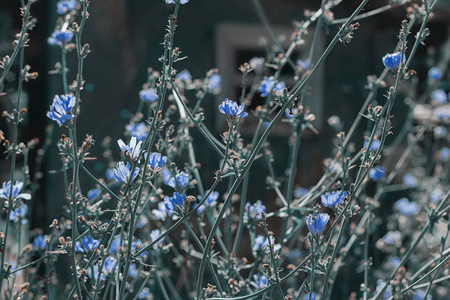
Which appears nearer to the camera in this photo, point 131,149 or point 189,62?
point 131,149

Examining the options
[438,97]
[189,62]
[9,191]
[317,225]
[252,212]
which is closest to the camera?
[317,225]

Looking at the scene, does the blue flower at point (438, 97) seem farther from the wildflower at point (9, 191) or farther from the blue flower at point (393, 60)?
the wildflower at point (9, 191)

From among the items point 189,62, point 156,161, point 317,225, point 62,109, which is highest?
point 189,62

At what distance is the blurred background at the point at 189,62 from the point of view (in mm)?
4484

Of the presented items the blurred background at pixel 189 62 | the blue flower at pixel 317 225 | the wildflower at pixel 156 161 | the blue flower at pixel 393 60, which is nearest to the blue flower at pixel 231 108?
the wildflower at pixel 156 161

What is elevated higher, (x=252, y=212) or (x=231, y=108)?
(x=231, y=108)

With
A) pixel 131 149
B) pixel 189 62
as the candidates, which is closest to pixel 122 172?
pixel 131 149

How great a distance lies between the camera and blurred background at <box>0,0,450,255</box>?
4.48m

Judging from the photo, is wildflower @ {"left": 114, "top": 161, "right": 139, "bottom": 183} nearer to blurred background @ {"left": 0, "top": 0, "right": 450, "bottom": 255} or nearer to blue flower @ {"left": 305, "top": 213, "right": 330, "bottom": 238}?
blue flower @ {"left": 305, "top": 213, "right": 330, "bottom": 238}

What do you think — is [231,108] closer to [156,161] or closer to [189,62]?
[156,161]

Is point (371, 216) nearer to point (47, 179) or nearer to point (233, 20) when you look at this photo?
point (47, 179)

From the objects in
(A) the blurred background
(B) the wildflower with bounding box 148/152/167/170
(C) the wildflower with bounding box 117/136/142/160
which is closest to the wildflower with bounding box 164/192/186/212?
(B) the wildflower with bounding box 148/152/167/170

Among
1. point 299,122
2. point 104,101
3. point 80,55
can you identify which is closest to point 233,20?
point 104,101

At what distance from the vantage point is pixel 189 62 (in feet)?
16.4
